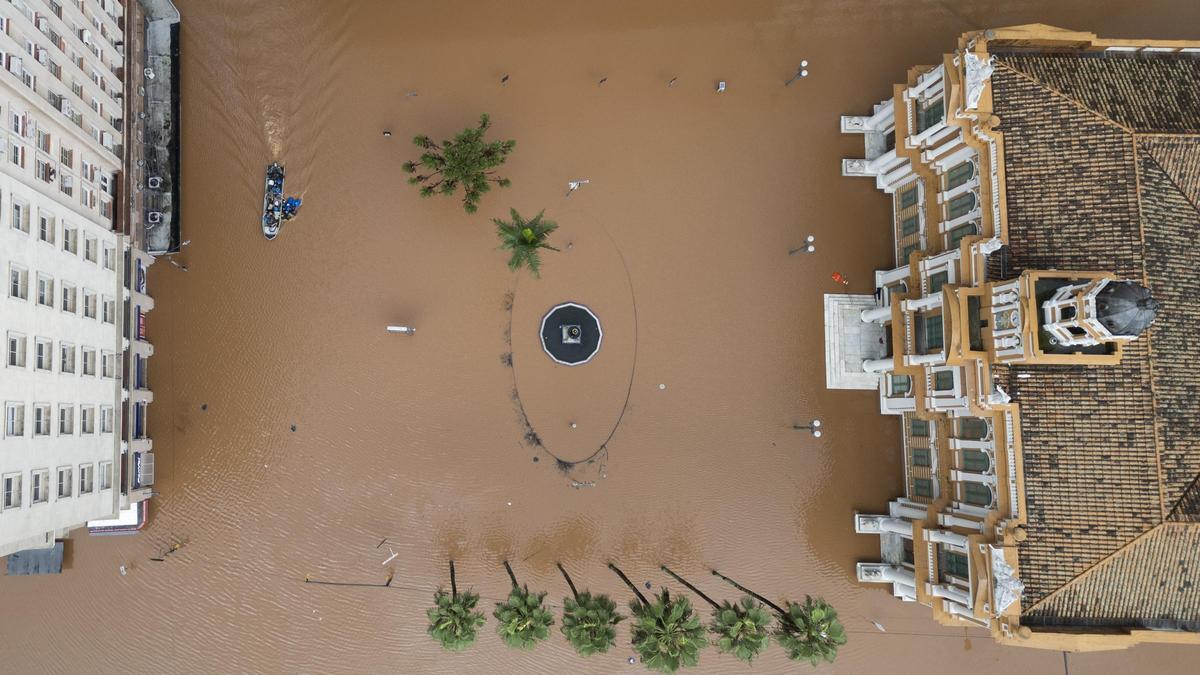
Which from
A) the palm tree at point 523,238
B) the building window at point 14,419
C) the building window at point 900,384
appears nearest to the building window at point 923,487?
the building window at point 900,384

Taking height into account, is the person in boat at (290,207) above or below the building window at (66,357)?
above

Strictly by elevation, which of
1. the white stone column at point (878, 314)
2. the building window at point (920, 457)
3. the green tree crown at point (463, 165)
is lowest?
the building window at point (920, 457)

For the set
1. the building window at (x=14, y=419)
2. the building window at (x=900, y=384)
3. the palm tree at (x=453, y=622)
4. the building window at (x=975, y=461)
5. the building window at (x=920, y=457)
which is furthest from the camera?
the building window at (x=900, y=384)

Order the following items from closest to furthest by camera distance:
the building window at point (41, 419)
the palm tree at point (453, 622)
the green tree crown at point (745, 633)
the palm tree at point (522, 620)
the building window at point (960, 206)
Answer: the green tree crown at point (745, 633)
the palm tree at point (522, 620)
the palm tree at point (453, 622)
the building window at point (41, 419)
the building window at point (960, 206)

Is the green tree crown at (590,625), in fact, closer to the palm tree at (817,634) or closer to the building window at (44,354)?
the palm tree at (817,634)

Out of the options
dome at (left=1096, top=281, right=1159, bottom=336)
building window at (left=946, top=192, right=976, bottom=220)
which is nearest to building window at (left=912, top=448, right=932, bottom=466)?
building window at (left=946, top=192, right=976, bottom=220)

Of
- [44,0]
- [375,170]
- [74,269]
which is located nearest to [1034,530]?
[375,170]
